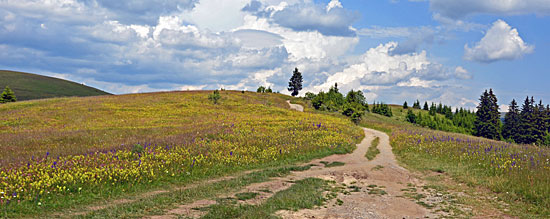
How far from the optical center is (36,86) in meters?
122

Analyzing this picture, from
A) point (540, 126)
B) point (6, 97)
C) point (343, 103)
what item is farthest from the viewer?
point (343, 103)

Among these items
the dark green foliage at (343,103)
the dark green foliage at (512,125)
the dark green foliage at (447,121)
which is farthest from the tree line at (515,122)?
the dark green foliage at (343,103)

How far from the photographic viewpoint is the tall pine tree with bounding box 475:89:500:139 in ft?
276

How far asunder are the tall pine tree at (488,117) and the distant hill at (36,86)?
12911 centimetres

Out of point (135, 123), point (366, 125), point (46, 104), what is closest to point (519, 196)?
point (135, 123)

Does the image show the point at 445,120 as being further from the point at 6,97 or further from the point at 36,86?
the point at 36,86

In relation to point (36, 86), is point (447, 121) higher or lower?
lower

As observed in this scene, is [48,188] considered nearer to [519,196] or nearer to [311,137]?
[519,196]

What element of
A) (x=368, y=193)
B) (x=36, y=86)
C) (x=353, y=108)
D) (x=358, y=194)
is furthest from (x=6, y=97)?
(x=368, y=193)

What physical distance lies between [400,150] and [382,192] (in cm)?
1346

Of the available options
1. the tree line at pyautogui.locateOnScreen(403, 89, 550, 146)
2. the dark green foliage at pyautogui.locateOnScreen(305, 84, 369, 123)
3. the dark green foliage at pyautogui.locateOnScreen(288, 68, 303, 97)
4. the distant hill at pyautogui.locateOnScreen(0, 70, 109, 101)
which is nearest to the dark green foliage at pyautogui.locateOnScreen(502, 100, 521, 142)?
the tree line at pyautogui.locateOnScreen(403, 89, 550, 146)

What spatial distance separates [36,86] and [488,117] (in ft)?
476

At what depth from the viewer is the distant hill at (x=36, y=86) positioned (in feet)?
364

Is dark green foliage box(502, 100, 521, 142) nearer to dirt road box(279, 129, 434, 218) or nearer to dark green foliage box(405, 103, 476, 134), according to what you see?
dark green foliage box(405, 103, 476, 134)
